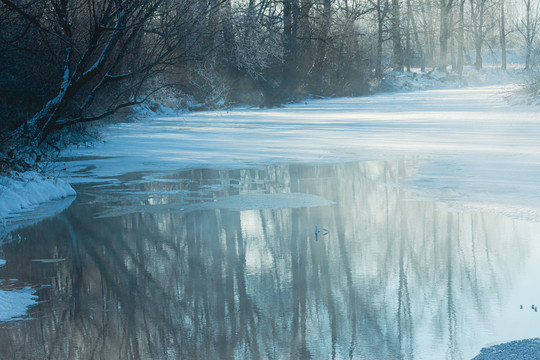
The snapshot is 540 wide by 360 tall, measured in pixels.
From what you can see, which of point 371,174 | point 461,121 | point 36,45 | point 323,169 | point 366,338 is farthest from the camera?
point 461,121

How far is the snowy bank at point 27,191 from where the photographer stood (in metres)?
8.64

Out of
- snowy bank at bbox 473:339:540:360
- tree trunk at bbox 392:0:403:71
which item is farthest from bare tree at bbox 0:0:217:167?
tree trunk at bbox 392:0:403:71

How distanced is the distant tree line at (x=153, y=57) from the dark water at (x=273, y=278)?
115 inches

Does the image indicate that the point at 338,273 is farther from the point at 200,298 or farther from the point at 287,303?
the point at 200,298

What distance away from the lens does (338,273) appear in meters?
5.53

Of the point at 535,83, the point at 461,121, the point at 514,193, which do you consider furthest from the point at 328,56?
the point at 514,193

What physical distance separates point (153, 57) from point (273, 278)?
10.6m

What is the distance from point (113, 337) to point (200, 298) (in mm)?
852

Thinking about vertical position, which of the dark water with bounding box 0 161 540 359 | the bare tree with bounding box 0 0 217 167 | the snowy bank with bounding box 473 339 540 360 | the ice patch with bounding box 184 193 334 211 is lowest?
the snowy bank with bounding box 473 339 540 360

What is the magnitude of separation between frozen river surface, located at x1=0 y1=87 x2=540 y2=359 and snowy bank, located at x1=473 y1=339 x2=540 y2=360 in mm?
89

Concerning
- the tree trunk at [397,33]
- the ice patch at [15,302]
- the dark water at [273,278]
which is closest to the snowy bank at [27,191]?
the dark water at [273,278]

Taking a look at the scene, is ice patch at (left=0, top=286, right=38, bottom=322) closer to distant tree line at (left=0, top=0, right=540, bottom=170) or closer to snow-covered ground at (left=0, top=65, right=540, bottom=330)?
snow-covered ground at (left=0, top=65, right=540, bottom=330)

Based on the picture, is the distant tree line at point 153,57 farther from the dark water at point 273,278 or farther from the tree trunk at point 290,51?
the dark water at point 273,278

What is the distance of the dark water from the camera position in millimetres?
4184
